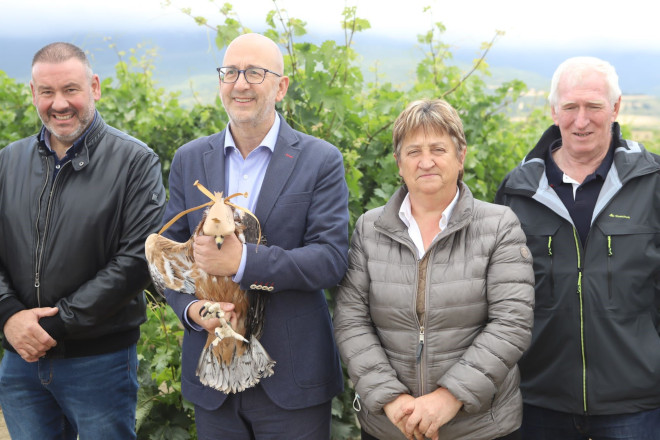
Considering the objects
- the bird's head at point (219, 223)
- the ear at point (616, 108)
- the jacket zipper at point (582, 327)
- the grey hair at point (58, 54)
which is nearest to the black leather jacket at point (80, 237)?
the grey hair at point (58, 54)

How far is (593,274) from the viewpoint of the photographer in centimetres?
287

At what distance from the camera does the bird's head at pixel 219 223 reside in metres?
2.37

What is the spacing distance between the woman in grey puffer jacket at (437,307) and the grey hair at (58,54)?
5.66 feet

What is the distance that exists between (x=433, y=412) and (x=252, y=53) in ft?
5.38

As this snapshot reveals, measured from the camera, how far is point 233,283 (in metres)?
2.61

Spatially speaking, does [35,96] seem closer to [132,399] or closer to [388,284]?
[132,399]

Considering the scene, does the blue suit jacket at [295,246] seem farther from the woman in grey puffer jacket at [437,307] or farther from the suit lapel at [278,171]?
the woman in grey puffer jacket at [437,307]

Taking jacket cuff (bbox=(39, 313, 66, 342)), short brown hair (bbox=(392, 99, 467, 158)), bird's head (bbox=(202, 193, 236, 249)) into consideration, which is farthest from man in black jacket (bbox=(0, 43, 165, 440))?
short brown hair (bbox=(392, 99, 467, 158))

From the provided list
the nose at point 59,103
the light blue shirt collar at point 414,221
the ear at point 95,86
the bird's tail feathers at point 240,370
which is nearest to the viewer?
the bird's tail feathers at point 240,370

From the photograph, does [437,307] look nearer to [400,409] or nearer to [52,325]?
[400,409]

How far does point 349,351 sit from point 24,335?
158cm

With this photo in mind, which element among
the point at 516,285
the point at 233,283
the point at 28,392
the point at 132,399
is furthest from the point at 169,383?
the point at 516,285

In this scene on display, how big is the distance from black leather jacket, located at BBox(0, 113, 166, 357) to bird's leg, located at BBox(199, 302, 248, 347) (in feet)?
2.77

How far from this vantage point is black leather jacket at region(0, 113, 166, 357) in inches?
126
